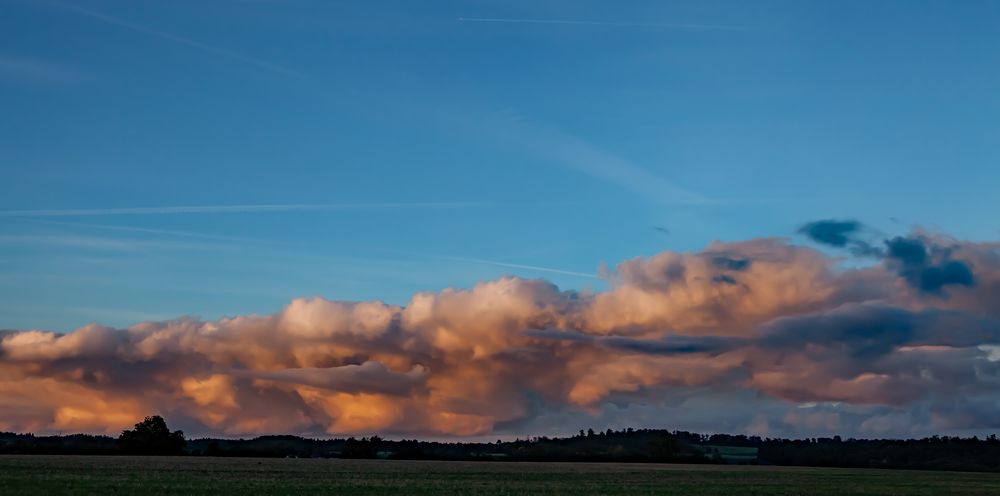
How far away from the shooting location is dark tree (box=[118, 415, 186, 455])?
185 meters

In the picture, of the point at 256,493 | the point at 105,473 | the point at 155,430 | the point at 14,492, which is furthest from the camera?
the point at 155,430

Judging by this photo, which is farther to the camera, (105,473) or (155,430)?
(155,430)

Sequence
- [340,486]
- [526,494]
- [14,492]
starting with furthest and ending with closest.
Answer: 1. [340,486]
2. [526,494]
3. [14,492]

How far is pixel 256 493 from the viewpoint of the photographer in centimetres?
6444

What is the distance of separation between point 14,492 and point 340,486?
24.3 m

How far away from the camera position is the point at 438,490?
7331cm

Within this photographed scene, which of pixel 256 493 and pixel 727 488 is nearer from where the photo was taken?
pixel 256 493

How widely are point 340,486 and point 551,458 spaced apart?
12491 cm

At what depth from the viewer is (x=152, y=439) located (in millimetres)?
187000

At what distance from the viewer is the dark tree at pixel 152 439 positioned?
185 m

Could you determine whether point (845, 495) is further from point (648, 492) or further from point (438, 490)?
point (438, 490)

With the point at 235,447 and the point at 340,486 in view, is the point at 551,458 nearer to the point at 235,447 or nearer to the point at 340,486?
the point at 235,447

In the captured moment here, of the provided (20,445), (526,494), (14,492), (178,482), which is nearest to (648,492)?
(526,494)

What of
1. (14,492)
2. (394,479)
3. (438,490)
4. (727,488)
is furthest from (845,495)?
(14,492)
